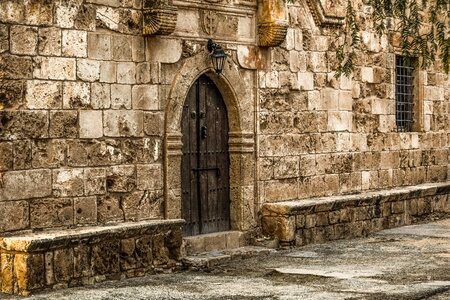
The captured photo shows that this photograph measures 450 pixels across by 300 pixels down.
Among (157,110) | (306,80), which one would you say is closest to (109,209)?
(157,110)

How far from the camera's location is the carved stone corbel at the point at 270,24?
1206 cm

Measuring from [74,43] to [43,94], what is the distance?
2.14 ft

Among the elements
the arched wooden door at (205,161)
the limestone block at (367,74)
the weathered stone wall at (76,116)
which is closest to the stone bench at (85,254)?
the weathered stone wall at (76,116)

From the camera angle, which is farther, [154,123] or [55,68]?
[154,123]

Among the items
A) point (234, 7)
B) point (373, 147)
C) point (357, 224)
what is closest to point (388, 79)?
point (373, 147)

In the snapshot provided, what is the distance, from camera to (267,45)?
39.8 ft

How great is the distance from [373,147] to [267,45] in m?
3.07

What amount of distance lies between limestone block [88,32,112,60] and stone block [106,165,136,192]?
1.17 metres

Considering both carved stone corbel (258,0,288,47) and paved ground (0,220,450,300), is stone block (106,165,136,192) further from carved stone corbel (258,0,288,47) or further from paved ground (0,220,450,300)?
carved stone corbel (258,0,288,47)

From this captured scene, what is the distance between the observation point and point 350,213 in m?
13.1

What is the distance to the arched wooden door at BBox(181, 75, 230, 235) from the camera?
1126 centimetres

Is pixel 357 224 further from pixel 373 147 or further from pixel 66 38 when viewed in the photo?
pixel 66 38

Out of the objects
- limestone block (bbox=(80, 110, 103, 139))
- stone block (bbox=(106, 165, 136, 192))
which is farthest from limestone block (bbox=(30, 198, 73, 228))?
limestone block (bbox=(80, 110, 103, 139))

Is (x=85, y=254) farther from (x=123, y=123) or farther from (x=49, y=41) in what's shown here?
(x=49, y=41)
